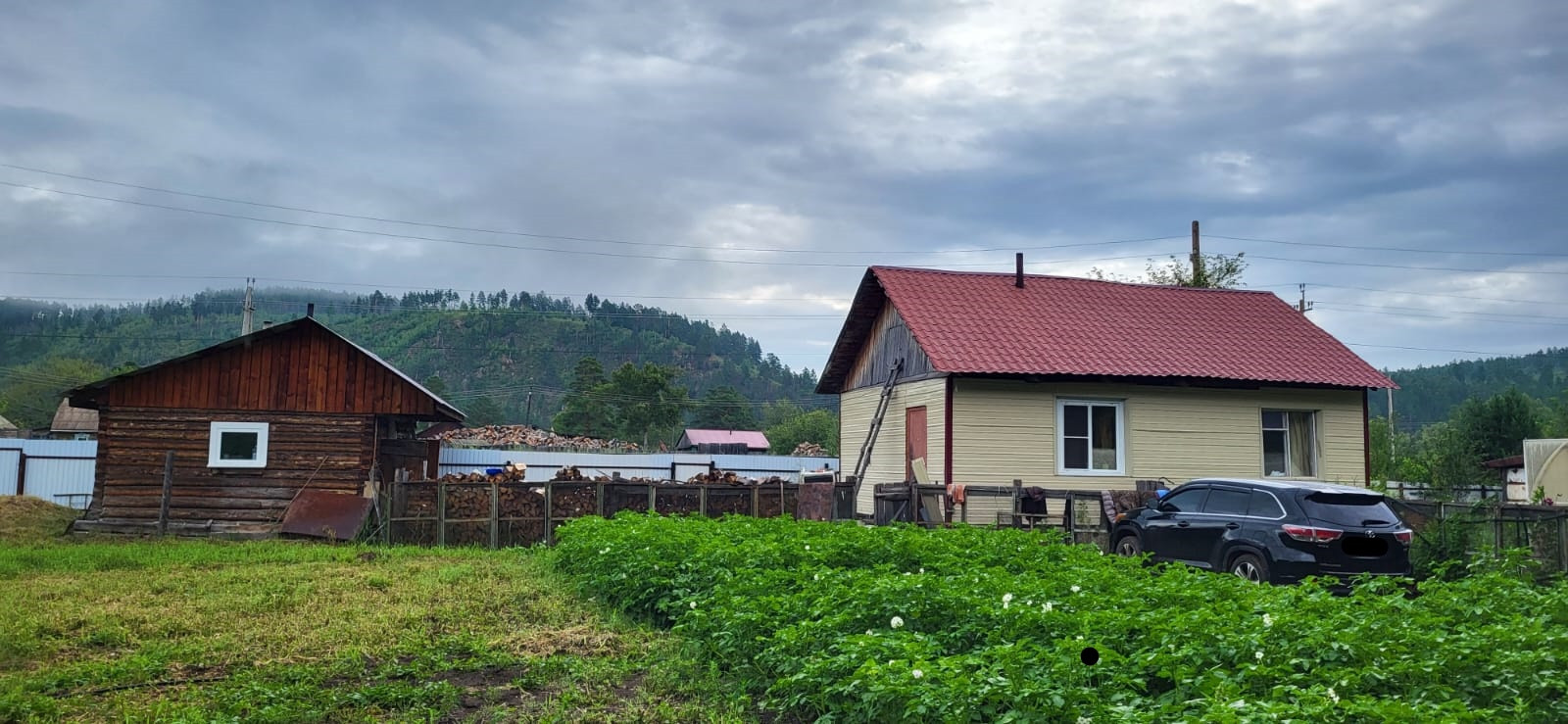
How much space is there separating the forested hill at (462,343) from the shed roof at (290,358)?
7308 cm

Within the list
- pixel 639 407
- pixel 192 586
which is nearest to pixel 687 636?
pixel 192 586

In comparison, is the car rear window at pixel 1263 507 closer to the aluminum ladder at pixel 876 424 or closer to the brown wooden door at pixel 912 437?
the brown wooden door at pixel 912 437

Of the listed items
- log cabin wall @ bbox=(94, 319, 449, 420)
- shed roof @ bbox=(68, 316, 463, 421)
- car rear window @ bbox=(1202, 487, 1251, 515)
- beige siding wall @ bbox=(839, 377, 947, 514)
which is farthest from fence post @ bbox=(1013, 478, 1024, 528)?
log cabin wall @ bbox=(94, 319, 449, 420)

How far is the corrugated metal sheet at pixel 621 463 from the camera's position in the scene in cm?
3331

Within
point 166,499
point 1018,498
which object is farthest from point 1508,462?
point 166,499

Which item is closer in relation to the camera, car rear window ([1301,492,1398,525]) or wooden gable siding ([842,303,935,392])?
car rear window ([1301,492,1398,525])

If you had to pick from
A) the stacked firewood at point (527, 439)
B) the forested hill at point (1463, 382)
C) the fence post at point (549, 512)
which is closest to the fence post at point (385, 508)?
the fence post at point (549, 512)

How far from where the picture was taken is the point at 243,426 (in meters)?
21.2

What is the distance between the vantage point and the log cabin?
820 inches

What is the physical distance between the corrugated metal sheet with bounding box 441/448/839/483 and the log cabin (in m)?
8.77

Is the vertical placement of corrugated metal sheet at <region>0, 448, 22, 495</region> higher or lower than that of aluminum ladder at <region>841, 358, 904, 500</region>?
lower

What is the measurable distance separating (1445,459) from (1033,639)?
49.0m

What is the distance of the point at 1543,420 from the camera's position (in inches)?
2549

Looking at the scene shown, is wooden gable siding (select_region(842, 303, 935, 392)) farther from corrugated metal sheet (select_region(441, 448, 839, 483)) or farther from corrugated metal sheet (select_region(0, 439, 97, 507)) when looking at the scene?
corrugated metal sheet (select_region(0, 439, 97, 507))
